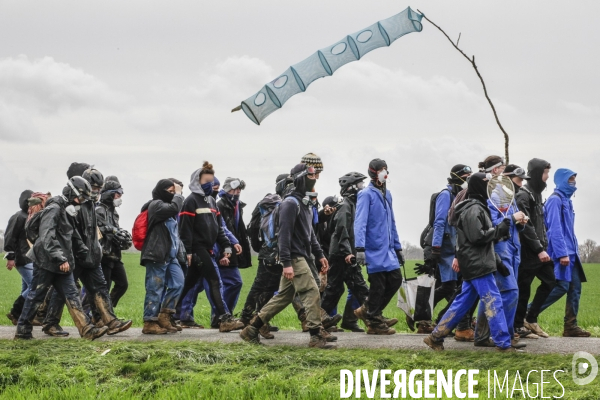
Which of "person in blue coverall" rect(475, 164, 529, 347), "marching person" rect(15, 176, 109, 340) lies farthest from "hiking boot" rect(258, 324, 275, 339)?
"person in blue coverall" rect(475, 164, 529, 347)

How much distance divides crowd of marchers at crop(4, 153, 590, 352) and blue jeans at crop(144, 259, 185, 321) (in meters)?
0.02

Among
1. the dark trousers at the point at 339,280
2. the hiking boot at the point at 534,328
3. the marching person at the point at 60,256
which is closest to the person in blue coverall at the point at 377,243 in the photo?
the dark trousers at the point at 339,280

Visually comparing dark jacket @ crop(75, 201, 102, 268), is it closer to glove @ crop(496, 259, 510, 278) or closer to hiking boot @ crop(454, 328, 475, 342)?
hiking boot @ crop(454, 328, 475, 342)

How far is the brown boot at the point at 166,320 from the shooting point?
11578mm

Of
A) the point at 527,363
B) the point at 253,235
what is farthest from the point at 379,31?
the point at 527,363

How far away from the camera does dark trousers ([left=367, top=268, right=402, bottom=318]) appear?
11.1m

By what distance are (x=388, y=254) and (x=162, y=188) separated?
9.61 ft

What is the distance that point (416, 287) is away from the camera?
1162cm

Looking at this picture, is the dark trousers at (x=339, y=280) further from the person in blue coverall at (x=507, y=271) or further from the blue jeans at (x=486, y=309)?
the blue jeans at (x=486, y=309)

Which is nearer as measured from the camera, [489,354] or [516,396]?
[516,396]

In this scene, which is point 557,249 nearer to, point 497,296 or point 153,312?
point 497,296

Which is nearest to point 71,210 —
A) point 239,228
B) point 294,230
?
point 294,230

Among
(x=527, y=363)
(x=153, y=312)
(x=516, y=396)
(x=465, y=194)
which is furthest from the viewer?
(x=153, y=312)

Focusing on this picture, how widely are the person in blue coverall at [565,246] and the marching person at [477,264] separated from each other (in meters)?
2.17
